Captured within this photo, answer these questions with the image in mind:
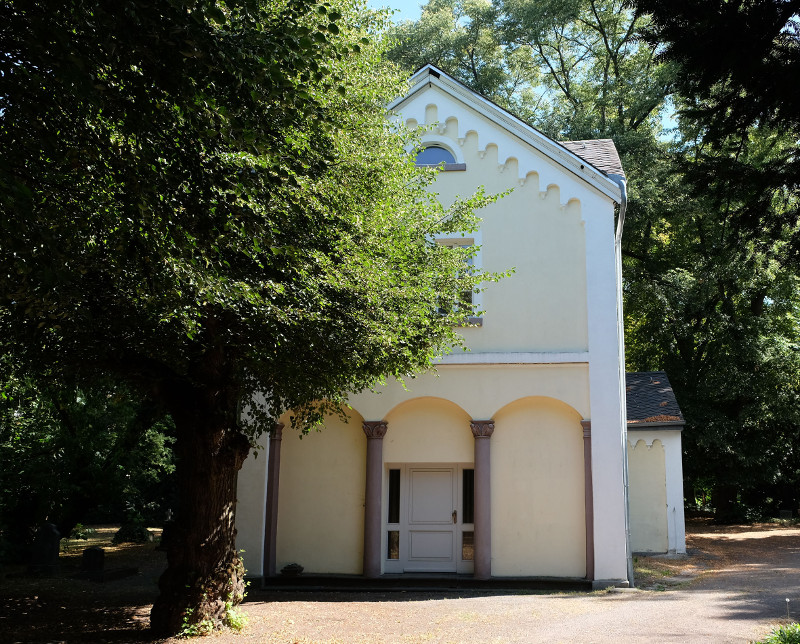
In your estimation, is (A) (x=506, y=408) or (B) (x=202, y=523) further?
(A) (x=506, y=408)

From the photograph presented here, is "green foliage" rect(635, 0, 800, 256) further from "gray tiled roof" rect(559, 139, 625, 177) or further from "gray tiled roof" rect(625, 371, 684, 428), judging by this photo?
"gray tiled roof" rect(625, 371, 684, 428)

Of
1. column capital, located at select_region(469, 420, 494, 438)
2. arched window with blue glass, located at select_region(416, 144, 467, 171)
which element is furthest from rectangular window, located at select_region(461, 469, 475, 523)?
arched window with blue glass, located at select_region(416, 144, 467, 171)

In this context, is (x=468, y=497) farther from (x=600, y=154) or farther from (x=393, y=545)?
(x=600, y=154)

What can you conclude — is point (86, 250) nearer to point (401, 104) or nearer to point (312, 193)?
point (312, 193)

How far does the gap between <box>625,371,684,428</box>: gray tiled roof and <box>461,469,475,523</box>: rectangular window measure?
5764 millimetres

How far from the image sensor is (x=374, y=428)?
50.3 feet

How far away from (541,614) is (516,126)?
945 cm

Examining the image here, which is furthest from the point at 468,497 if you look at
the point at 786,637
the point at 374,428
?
the point at 786,637

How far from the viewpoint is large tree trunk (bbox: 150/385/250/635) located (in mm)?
9617

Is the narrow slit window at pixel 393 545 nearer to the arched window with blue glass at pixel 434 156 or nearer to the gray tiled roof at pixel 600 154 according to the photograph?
the arched window with blue glass at pixel 434 156

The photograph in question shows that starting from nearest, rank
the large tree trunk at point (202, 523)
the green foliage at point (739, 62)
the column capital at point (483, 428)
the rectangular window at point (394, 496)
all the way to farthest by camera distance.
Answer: the green foliage at point (739, 62) → the large tree trunk at point (202, 523) → the column capital at point (483, 428) → the rectangular window at point (394, 496)

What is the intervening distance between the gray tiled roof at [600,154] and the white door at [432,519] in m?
7.03

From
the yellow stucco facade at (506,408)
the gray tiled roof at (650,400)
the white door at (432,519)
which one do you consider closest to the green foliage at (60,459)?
the yellow stucco facade at (506,408)

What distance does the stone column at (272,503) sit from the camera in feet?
49.6
